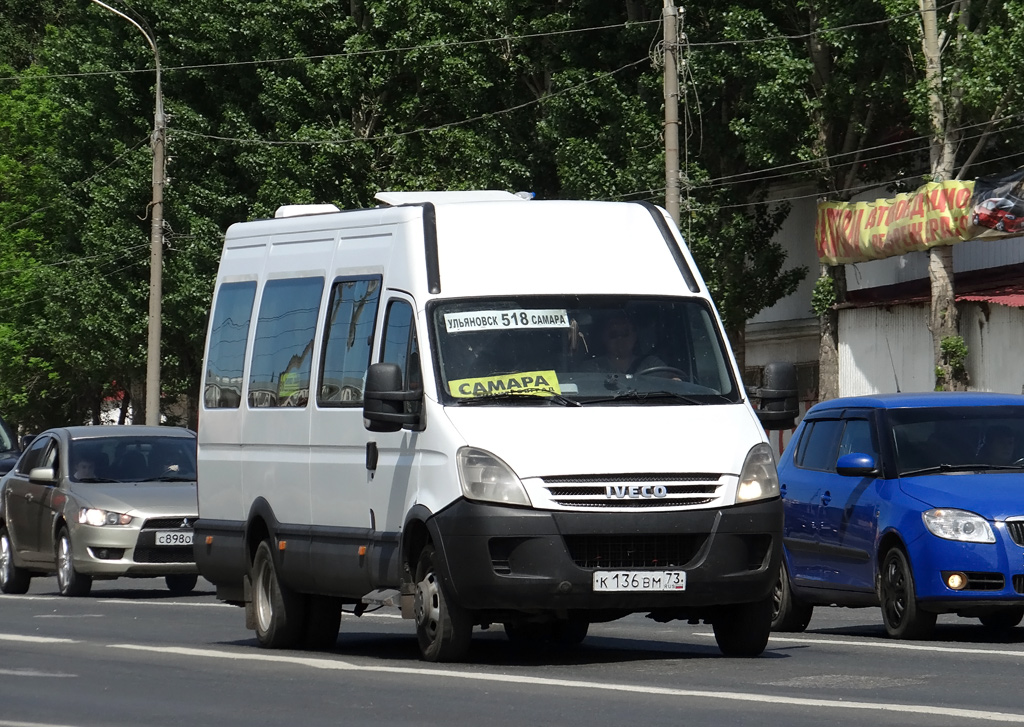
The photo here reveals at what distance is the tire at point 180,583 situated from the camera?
21.5 meters

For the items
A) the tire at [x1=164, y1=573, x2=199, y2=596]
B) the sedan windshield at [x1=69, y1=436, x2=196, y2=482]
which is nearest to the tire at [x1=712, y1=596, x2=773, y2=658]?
the tire at [x1=164, y1=573, x2=199, y2=596]

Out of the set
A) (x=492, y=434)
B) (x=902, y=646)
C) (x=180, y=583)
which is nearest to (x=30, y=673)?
(x=492, y=434)

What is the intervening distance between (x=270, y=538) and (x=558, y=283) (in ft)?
8.97

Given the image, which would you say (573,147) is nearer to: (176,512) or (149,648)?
(176,512)

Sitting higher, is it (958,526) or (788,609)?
(958,526)

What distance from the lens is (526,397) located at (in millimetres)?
11547

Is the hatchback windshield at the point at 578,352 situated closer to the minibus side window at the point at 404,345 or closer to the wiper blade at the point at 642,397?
the wiper blade at the point at 642,397

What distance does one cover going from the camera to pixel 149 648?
45.1ft

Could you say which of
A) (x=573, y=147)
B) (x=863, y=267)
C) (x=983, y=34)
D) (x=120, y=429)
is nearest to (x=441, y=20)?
(x=573, y=147)

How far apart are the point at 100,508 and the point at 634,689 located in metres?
11.4

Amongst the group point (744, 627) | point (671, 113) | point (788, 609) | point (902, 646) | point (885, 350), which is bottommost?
point (902, 646)

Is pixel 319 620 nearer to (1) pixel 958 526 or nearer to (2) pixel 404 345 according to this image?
(2) pixel 404 345

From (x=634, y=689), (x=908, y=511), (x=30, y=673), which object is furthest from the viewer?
(x=908, y=511)

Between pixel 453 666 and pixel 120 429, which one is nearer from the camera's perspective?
pixel 453 666
